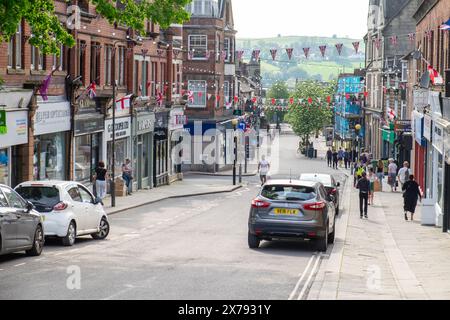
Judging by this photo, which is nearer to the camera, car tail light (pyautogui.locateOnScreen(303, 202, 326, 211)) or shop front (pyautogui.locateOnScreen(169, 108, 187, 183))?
car tail light (pyautogui.locateOnScreen(303, 202, 326, 211))

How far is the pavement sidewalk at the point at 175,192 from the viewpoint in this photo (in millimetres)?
39859

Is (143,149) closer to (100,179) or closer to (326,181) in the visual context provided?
(100,179)

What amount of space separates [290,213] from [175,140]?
1539 inches

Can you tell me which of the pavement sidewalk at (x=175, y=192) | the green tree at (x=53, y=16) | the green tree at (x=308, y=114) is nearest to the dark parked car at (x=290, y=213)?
the green tree at (x=53, y=16)

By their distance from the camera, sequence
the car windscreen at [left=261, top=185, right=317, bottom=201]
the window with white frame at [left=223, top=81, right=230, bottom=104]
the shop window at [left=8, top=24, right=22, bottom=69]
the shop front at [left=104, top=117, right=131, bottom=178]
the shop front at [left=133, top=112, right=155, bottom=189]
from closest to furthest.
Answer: the car windscreen at [left=261, top=185, right=317, bottom=201] → the shop window at [left=8, top=24, right=22, bottom=69] → the shop front at [left=104, top=117, right=131, bottom=178] → the shop front at [left=133, top=112, right=155, bottom=189] → the window with white frame at [left=223, top=81, right=230, bottom=104]

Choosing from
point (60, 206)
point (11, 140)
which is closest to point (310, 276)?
point (60, 206)

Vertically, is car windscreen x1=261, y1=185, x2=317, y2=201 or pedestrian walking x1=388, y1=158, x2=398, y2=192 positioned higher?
car windscreen x1=261, y1=185, x2=317, y2=201

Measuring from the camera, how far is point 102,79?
4350cm

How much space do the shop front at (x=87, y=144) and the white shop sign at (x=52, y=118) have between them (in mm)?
1042

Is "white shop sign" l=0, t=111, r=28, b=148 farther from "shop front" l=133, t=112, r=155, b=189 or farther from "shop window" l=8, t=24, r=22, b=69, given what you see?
"shop front" l=133, t=112, r=155, b=189

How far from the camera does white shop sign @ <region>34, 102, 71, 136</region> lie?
112ft

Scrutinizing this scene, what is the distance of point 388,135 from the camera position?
72812mm

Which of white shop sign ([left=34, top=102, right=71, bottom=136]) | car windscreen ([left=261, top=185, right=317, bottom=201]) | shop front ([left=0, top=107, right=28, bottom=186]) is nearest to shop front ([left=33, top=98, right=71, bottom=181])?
white shop sign ([left=34, top=102, right=71, bottom=136])
